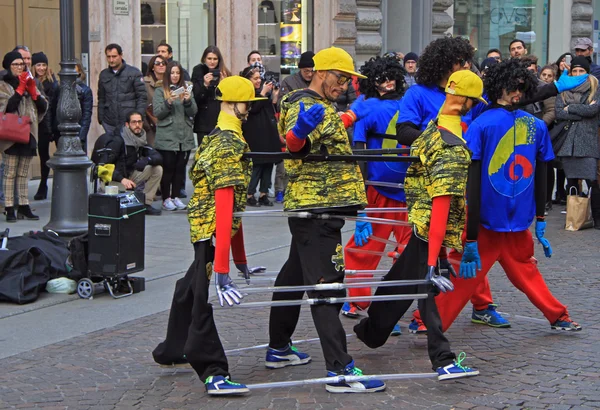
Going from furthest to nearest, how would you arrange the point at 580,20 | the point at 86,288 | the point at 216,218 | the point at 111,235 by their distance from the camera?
1. the point at 580,20
2. the point at 86,288
3. the point at 111,235
4. the point at 216,218

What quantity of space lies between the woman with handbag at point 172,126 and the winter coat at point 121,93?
0.23 m

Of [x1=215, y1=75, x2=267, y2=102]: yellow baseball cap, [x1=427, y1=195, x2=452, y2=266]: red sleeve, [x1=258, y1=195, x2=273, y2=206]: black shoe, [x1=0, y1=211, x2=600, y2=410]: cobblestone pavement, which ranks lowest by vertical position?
[x1=0, y1=211, x2=600, y2=410]: cobblestone pavement

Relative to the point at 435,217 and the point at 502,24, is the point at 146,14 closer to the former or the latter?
the point at 502,24

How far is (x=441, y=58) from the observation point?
707 centimetres

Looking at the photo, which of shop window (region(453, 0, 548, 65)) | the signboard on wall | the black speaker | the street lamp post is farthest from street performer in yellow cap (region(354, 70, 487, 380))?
shop window (region(453, 0, 548, 65))

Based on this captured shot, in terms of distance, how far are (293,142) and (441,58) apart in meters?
1.87

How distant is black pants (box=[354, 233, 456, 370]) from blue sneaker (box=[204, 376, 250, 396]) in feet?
3.14

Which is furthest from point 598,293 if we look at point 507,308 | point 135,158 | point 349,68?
point 135,158

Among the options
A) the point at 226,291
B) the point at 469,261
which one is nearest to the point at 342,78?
the point at 226,291

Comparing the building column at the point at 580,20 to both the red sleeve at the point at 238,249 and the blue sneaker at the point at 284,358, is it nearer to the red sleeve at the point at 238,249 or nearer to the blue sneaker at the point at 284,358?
the blue sneaker at the point at 284,358

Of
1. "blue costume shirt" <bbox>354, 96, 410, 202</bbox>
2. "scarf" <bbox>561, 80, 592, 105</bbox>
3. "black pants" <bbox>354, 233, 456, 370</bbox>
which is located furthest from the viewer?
"scarf" <bbox>561, 80, 592, 105</bbox>

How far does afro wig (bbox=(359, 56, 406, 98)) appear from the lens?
759 centimetres

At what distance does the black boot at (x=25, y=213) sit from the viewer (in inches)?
466

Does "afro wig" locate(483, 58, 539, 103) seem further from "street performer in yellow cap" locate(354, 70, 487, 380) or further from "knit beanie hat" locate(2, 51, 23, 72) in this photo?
"knit beanie hat" locate(2, 51, 23, 72)
